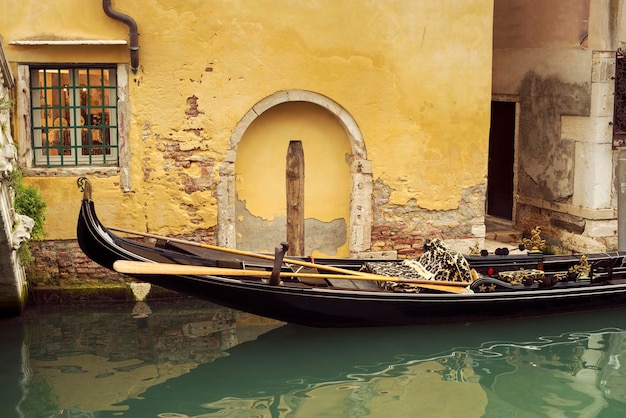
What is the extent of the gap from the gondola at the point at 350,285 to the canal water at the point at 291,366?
0.19 metres

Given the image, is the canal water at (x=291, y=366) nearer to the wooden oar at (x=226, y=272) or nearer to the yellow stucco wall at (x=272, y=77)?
the wooden oar at (x=226, y=272)

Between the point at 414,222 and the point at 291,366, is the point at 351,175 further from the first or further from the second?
the point at 291,366

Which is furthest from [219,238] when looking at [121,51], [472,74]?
[472,74]

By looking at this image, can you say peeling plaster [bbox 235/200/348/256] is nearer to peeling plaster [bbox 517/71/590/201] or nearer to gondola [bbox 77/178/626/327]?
gondola [bbox 77/178/626/327]

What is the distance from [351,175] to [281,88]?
3.55ft

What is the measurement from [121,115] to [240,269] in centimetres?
189

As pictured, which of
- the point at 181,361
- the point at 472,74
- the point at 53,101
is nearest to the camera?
the point at 181,361

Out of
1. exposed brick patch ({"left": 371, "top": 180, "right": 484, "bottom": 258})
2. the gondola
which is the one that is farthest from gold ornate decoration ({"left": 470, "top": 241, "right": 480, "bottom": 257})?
exposed brick patch ({"left": 371, "top": 180, "right": 484, "bottom": 258})

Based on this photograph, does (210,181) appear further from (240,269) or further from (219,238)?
(240,269)

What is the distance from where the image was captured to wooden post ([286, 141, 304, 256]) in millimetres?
8859

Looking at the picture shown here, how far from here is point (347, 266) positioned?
27.0 feet

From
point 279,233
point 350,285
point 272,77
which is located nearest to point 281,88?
point 272,77

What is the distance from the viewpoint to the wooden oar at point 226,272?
6781 millimetres

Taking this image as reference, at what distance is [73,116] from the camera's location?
27.3 ft
